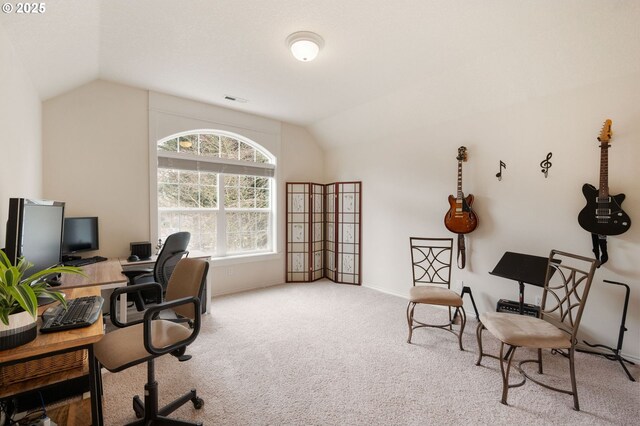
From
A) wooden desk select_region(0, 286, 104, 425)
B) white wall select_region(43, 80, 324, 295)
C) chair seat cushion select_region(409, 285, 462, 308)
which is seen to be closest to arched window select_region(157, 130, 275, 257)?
white wall select_region(43, 80, 324, 295)

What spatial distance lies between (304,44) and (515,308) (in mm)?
3237

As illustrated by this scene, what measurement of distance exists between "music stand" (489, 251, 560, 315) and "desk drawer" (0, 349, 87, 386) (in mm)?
3290

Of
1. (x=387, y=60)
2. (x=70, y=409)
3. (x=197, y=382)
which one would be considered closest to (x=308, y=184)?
(x=387, y=60)

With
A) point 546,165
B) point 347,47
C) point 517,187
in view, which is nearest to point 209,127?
point 347,47

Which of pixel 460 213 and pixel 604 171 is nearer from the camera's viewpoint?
pixel 604 171

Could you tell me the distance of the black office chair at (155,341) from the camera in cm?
145

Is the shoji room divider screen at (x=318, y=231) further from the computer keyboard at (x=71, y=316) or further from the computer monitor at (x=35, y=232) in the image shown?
the computer keyboard at (x=71, y=316)

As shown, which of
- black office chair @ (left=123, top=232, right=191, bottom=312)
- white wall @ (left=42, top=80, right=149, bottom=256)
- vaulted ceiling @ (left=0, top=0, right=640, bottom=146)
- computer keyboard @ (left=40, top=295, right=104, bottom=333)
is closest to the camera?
computer keyboard @ (left=40, top=295, right=104, bottom=333)

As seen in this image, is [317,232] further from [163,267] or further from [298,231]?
[163,267]

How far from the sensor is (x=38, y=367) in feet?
5.29

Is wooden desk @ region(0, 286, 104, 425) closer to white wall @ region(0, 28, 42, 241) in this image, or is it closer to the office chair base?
the office chair base

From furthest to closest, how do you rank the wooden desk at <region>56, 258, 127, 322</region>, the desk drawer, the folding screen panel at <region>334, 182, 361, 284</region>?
the folding screen panel at <region>334, 182, 361, 284</region>, the wooden desk at <region>56, 258, 127, 322</region>, the desk drawer

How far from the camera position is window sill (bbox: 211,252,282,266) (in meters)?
4.14

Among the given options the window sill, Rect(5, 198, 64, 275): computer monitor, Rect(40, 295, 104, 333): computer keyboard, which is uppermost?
Rect(5, 198, 64, 275): computer monitor
